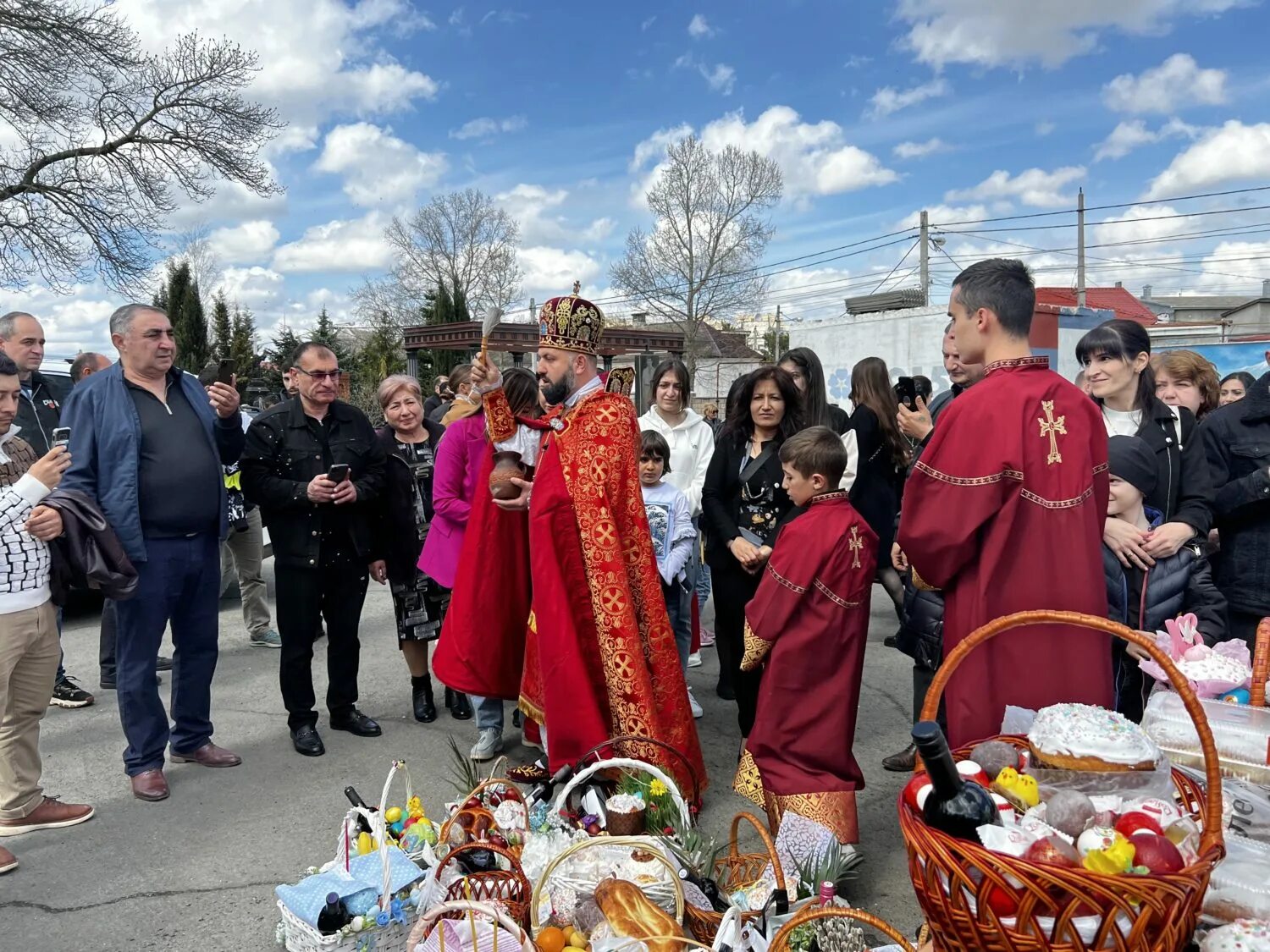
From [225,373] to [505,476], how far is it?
1.67 metres

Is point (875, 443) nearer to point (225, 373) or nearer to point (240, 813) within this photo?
point (225, 373)

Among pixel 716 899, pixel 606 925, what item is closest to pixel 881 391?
pixel 716 899

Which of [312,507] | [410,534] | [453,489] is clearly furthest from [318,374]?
[410,534]

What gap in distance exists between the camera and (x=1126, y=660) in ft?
10.8

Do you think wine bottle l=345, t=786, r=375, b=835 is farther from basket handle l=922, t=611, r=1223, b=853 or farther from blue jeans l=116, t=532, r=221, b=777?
basket handle l=922, t=611, r=1223, b=853

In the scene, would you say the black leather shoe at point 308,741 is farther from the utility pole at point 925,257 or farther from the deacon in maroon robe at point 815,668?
the utility pole at point 925,257

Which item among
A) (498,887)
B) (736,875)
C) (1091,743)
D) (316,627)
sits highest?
(1091,743)

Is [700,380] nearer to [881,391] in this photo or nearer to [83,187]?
[83,187]

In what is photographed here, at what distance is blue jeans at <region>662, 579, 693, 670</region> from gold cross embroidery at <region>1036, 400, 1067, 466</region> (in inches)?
113

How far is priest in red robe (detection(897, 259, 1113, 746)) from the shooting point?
254 centimetres

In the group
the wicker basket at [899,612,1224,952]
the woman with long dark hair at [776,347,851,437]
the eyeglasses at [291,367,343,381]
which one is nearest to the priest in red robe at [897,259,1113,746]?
the wicker basket at [899,612,1224,952]

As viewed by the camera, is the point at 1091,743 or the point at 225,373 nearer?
the point at 1091,743

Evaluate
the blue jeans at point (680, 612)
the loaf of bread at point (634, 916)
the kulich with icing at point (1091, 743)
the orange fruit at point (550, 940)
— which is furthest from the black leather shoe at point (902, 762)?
the kulich with icing at point (1091, 743)

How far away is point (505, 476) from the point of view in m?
3.96
